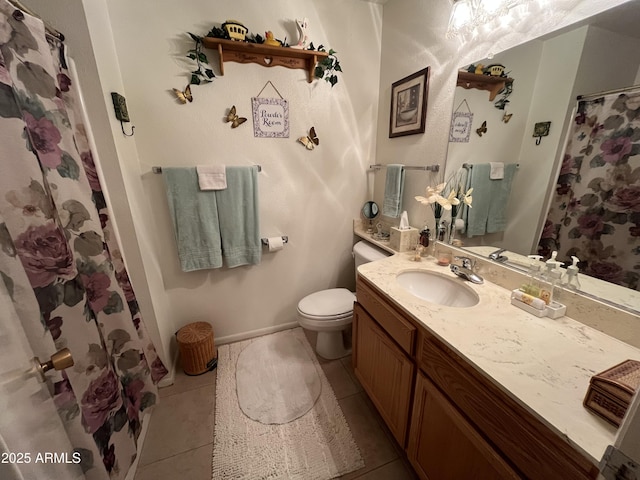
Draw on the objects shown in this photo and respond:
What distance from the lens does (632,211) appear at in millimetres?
776

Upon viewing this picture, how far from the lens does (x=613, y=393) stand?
52cm

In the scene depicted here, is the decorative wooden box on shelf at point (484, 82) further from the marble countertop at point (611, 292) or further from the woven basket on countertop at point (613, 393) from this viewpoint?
the woven basket on countertop at point (613, 393)

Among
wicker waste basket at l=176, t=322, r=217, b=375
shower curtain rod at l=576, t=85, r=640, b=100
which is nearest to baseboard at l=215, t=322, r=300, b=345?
wicker waste basket at l=176, t=322, r=217, b=375

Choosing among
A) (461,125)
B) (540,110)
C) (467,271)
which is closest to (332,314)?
(467,271)

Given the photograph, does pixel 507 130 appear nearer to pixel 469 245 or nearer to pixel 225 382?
pixel 469 245

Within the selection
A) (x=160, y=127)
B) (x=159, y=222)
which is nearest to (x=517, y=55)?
(x=160, y=127)

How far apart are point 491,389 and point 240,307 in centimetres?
170

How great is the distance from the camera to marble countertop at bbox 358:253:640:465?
55 centimetres

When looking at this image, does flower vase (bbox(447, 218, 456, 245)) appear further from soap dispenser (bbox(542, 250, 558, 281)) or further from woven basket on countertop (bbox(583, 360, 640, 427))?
woven basket on countertop (bbox(583, 360, 640, 427))

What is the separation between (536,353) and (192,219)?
1.78m

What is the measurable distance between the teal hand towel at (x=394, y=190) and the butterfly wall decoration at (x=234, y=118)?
1.04 meters

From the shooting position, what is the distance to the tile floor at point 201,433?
1.17 metres

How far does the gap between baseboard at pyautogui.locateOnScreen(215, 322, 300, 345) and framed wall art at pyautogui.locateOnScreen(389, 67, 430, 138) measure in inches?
69.0

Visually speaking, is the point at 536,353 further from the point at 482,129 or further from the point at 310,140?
the point at 310,140
